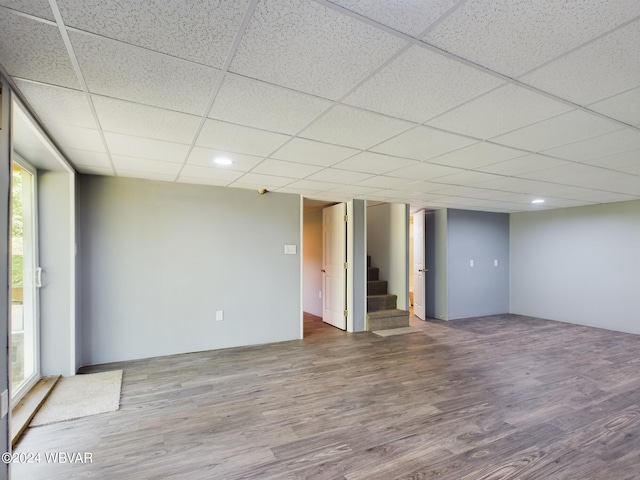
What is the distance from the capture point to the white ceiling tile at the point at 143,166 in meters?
3.15

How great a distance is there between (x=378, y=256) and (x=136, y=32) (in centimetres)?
592

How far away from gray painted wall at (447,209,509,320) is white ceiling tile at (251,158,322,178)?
13.0 ft

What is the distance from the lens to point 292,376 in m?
3.47

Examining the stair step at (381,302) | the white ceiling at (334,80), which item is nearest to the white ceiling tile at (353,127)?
the white ceiling at (334,80)

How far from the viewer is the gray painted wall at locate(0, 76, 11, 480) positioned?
1.59 metres

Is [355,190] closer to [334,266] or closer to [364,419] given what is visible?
[334,266]

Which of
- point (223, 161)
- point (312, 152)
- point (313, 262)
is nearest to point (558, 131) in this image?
point (312, 152)

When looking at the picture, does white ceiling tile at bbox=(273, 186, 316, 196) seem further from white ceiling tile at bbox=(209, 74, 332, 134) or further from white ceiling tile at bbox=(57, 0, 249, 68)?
white ceiling tile at bbox=(57, 0, 249, 68)

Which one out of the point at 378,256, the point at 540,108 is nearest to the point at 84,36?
the point at 540,108

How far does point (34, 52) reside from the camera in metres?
1.43

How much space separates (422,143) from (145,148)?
7.68 feet

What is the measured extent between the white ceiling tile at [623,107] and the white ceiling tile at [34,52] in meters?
2.76

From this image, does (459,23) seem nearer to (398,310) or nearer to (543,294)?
(398,310)

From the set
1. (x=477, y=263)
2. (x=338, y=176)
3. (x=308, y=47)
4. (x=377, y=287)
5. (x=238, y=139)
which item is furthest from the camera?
(x=477, y=263)
